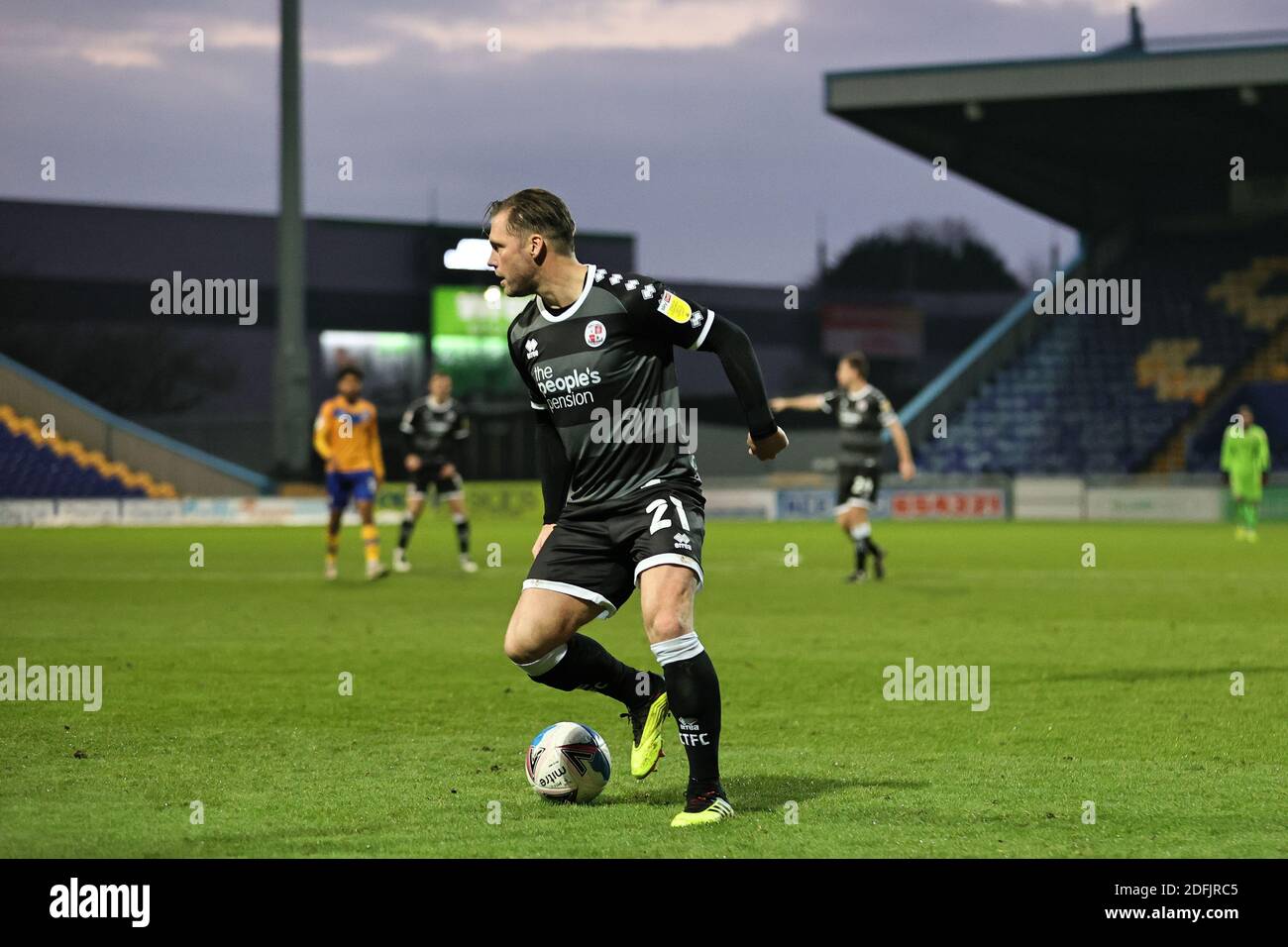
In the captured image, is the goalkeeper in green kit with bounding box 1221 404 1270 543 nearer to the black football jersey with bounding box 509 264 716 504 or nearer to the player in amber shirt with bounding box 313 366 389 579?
the player in amber shirt with bounding box 313 366 389 579

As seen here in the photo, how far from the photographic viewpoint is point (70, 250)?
55469 mm

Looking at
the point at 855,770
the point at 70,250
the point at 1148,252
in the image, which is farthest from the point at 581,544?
the point at 70,250

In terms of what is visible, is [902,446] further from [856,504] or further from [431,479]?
[431,479]

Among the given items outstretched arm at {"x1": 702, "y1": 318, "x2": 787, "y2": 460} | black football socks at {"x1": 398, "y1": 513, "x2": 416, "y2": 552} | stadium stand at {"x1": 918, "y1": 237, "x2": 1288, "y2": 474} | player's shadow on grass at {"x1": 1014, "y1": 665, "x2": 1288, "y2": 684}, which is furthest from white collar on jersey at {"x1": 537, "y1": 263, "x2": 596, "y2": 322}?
stadium stand at {"x1": 918, "y1": 237, "x2": 1288, "y2": 474}

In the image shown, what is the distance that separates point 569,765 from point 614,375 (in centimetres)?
148

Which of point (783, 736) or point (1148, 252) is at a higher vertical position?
point (1148, 252)

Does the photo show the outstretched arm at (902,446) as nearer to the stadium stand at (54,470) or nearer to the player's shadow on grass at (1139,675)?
the player's shadow on grass at (1139,675)

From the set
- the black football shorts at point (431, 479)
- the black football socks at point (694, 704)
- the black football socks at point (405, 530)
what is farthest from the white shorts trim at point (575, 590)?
the black football shorts at point (431, 479)

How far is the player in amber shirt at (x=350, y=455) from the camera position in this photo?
1848 cm

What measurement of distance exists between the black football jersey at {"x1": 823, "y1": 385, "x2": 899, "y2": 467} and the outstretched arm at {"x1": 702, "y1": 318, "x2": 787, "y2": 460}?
12.7 m

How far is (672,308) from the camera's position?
629cm

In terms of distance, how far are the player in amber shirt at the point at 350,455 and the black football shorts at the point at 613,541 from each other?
12225mm

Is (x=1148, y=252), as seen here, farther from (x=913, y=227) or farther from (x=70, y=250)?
(x=913, y=227)

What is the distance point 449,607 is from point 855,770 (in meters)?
8.95
